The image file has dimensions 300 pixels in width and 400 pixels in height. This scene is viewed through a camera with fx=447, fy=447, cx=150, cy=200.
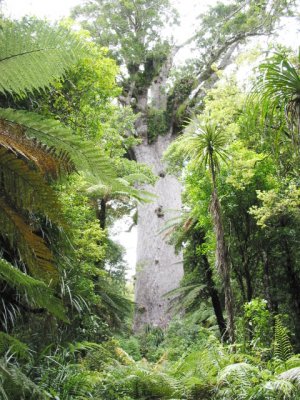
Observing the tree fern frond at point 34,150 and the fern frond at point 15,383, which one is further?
the fern frond at point 15,383

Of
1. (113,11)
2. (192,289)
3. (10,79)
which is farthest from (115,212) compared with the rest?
(10,79)

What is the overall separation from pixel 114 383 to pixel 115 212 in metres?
9.92

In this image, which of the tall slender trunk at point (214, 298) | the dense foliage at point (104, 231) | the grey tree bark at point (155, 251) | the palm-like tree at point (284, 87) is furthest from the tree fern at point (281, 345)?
the grey tree bark at point (155, 251)

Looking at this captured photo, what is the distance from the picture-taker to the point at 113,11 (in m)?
14.1

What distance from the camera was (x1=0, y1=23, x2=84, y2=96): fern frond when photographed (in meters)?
3.27

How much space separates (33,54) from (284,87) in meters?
1.89

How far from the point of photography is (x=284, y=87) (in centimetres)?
332

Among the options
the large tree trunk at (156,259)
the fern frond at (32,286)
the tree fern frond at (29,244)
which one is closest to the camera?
the fern frond at (32,286)

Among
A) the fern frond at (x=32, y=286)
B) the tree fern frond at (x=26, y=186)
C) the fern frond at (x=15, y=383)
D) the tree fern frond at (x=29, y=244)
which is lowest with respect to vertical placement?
the fern frond at (x=15, y=383)

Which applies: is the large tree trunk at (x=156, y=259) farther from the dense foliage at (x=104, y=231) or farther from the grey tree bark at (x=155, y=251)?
the dense foliage at (x=104, y=231)

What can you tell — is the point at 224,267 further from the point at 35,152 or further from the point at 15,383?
the point at 35,152

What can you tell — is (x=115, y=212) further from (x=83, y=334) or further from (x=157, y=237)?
(x=83, y=334)

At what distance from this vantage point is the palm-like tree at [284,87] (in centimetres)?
324

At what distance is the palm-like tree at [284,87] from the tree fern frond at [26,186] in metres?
1.79
